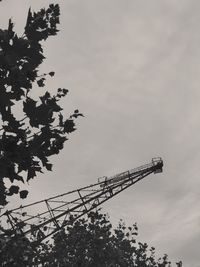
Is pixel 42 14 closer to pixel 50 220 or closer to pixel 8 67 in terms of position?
pixel 8 67

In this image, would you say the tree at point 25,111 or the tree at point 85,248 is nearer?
the tree at point 25,111

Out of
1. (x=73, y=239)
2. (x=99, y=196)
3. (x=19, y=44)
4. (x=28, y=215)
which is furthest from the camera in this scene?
(x=73, y=239)

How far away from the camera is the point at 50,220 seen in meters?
22.7

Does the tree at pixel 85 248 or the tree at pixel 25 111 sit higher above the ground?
the tree at pixel 85 248

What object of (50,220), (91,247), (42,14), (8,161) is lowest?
(8,161)

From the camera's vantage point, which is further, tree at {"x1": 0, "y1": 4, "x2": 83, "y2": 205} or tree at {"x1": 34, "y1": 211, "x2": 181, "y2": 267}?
tree at {"x1": 34, "y1": 211, "x2": 181, "y2": 267}

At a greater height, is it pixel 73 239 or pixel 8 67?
pixel 73 239

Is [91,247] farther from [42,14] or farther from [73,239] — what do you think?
[42,14]

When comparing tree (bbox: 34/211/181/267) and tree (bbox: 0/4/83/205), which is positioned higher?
tree (bbox: 34/211/181/267)

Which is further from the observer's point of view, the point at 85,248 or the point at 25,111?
the point at 85,248

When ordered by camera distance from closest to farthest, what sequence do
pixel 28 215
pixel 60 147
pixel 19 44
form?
pixel 19 44, pixel 60 147, pixel 28 215

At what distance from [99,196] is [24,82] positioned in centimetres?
1951

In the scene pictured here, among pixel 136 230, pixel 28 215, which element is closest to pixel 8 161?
pixel 28 215

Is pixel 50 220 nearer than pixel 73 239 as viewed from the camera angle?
Yes
